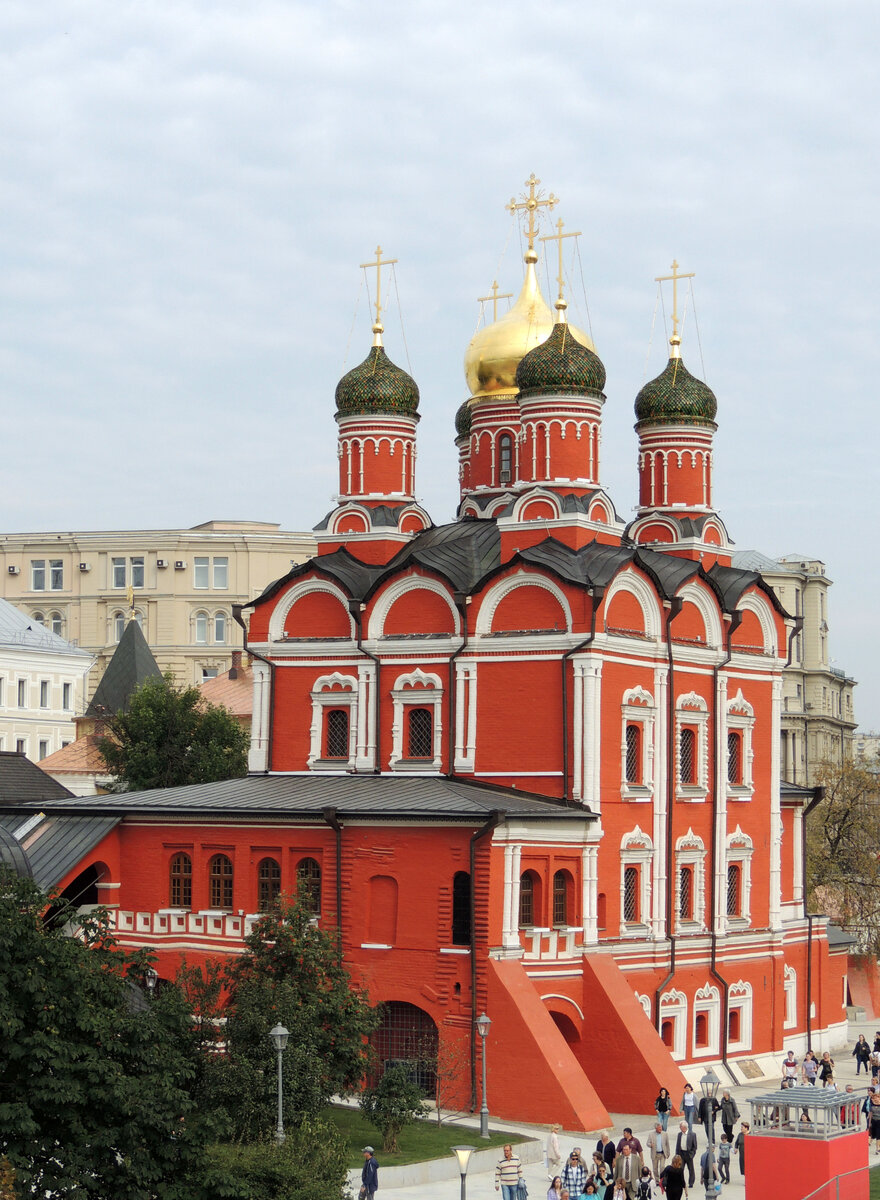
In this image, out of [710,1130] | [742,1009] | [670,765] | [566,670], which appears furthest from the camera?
[742,1009]

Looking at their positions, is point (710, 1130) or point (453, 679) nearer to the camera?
point (710, 1130)

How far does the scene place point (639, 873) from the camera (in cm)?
3547

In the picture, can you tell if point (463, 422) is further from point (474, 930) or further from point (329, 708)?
point (474, 930)

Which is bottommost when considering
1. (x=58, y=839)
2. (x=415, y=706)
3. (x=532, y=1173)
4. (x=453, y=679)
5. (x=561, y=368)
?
(x=532, y=1173)

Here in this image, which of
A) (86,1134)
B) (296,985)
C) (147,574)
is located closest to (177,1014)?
(86,1134)

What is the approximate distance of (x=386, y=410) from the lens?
39969 millimetres

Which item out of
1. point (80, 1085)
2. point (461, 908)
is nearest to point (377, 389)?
point (461, 908)

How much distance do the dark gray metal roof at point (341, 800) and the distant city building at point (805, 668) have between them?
4826 centimetres

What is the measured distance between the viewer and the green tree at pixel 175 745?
→ 5072 centimetres

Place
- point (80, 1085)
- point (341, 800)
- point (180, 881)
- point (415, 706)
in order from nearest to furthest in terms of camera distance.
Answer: point (80, 1085) < point (341, 800) < point (180, 881) < point (415, 706)

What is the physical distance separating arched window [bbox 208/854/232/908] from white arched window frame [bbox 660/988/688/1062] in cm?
816

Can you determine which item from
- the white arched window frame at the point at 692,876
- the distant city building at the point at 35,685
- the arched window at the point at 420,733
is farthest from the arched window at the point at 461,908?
the distant city building at the point at 35,685

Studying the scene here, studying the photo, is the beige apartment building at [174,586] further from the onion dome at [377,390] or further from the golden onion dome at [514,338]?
the onion dome at [377,390]

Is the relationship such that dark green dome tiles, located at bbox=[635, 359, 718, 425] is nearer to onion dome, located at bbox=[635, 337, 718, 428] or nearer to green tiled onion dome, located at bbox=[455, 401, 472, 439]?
onion dome, located at bbox=[635, 337, 718, 428]
